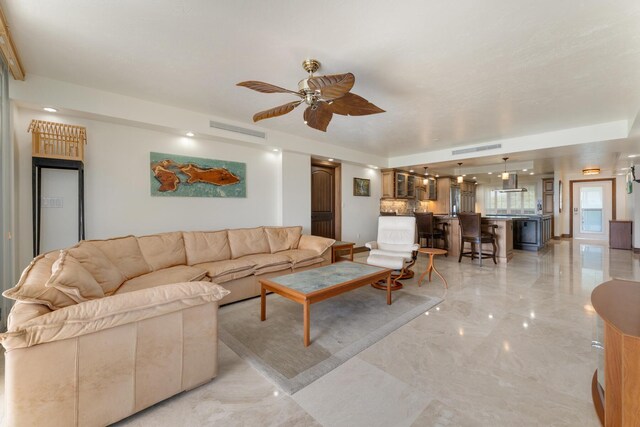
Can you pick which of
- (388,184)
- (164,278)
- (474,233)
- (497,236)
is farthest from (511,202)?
(164,278)

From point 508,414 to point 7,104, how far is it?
489 cm

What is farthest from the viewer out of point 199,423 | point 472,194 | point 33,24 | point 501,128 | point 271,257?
point 472,194

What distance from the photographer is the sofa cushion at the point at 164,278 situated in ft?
8.24

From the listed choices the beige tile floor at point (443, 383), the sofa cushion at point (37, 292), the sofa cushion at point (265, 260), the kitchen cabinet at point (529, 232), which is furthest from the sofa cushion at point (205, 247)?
the kitchen cabinet at point (529, 232)

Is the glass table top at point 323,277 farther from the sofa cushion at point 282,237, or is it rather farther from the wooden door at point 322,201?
the wooden door at point 322,201

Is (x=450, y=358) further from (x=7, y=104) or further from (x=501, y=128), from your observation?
(x=7, y=104)

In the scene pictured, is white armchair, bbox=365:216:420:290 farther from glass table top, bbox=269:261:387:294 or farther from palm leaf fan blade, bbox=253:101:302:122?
palm leaf fan blade, bbox=253:101:302:122

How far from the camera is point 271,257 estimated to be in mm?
3742

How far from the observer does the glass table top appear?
2.53 meters

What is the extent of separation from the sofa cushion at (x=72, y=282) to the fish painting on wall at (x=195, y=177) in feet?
7.37

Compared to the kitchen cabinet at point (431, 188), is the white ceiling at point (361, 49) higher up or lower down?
higher up

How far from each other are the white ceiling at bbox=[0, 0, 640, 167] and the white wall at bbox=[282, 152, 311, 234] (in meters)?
1.61

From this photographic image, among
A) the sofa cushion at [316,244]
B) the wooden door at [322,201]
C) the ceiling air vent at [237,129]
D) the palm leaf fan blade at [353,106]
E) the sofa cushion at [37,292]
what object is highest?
the ceiling air vent at [237,129]

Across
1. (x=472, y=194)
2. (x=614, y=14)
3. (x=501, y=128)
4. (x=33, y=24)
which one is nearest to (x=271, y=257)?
(x=33, y=24)
